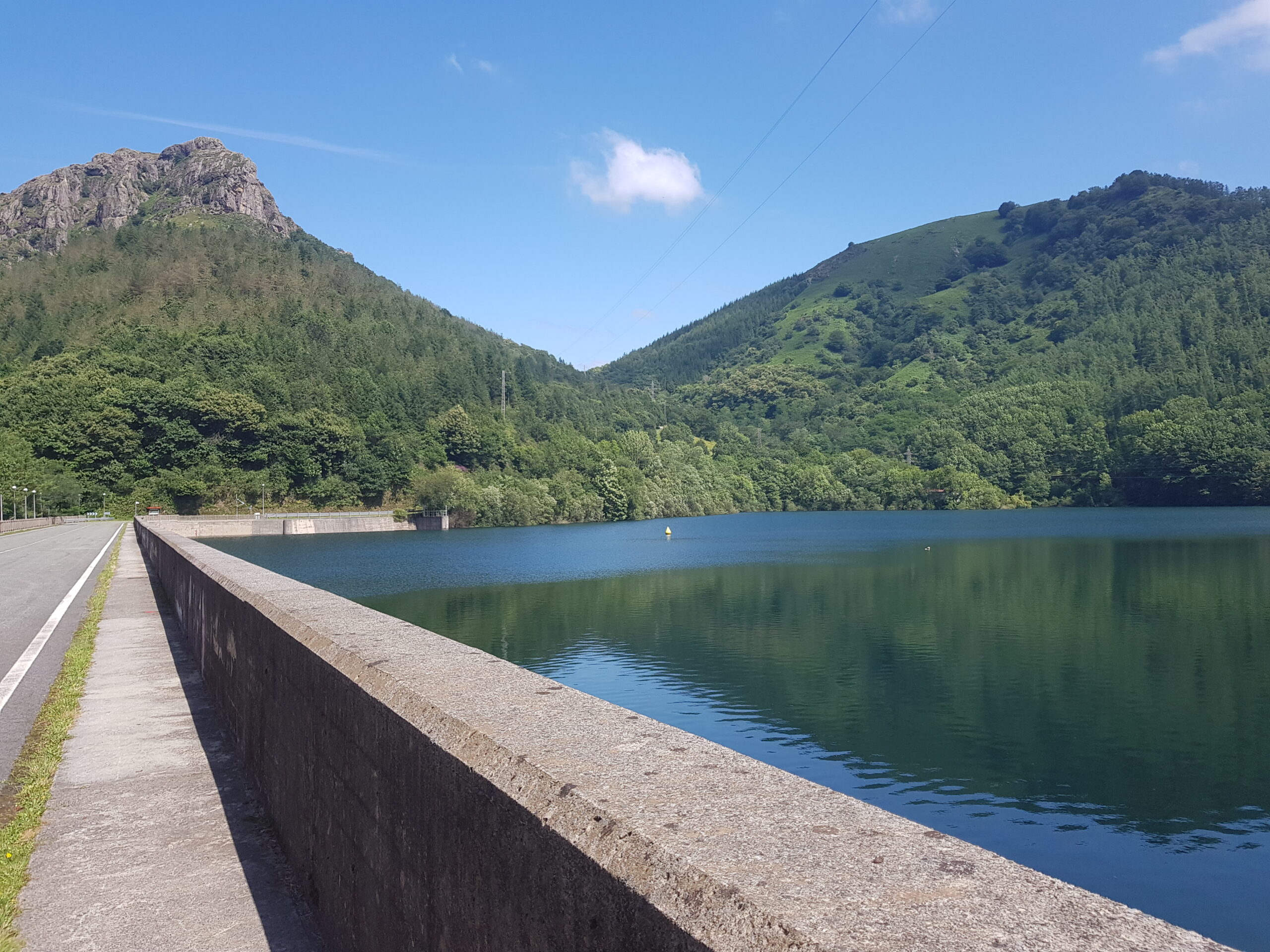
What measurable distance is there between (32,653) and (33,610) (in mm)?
6943

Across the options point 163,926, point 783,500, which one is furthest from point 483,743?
point 783,500

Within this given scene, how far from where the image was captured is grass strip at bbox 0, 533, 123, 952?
16.3 feet

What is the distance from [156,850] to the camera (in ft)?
18.9

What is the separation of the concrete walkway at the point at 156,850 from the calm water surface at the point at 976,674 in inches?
482

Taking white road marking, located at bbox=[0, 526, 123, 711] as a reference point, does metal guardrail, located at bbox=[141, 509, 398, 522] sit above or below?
above

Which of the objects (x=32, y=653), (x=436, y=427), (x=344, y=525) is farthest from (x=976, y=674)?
(x=436, y=427)

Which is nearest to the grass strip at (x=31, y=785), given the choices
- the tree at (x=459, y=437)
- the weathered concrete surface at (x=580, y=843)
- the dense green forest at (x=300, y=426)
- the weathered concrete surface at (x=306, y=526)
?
the weathered concrete surface at (x=580, y=843)

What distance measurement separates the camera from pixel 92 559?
3678 cm

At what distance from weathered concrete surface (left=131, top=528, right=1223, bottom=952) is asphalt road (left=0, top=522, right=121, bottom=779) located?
193 inches

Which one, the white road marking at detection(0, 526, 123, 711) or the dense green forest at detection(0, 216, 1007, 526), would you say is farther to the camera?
the dense green forest at detection(0, 216, 1007, 526)

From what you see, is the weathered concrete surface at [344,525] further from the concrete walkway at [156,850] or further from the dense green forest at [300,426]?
the concrete walkway at [156,850]

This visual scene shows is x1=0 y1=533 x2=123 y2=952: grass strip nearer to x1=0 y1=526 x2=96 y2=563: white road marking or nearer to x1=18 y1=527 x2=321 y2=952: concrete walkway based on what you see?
x1=18 y1=527 x2=321 y2=952: concrete walkway

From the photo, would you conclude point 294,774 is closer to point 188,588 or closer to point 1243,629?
point 188,588

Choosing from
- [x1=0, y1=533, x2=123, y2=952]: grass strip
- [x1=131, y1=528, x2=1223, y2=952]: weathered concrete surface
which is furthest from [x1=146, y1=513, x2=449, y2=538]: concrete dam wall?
[x1=131, y1=528, x2=1223, y2=952]: weathered concrete surface
